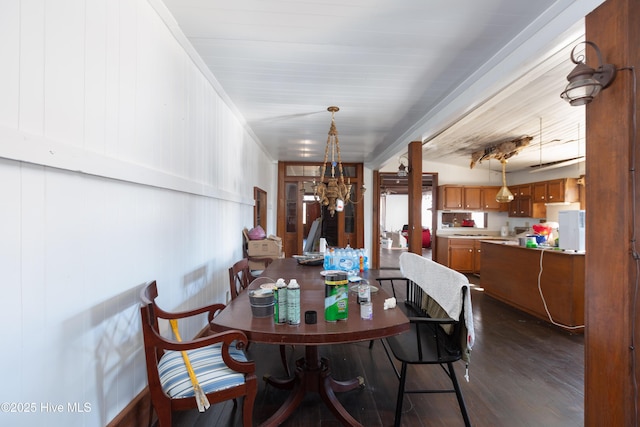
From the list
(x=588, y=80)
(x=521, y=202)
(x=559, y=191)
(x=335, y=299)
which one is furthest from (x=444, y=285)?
(x=521, y=202)

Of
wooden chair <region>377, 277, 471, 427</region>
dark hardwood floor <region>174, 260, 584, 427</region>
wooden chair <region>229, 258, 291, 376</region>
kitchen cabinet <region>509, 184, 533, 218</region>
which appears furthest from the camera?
kitchen cabinet <region>509, 184, 533, 218</region>

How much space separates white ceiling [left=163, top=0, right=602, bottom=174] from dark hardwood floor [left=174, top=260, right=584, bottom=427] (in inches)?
96.6

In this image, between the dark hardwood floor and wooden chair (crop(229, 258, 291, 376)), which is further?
wooden chair (crop(229, 258, 291, 376))

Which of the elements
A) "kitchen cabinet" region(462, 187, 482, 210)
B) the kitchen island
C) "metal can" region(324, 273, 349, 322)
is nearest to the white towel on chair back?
"metal can" region(324, 273, 349, 322)

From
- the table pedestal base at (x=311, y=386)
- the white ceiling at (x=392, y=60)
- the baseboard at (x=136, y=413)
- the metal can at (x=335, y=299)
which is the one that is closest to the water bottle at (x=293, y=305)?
the metal can at (x=335, y=299)

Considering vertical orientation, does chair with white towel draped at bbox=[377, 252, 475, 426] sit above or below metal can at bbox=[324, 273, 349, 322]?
below

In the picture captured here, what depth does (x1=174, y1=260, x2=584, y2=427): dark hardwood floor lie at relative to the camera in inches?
68.6

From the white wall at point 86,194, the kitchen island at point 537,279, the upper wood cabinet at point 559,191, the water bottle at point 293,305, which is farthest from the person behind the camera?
the upper wood cabinet at point 559,191

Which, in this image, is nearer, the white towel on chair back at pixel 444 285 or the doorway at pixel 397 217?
the white towel on chair back at pixel 444 285

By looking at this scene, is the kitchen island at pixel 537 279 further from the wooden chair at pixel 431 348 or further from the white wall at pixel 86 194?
the white wall at pixel 86 194

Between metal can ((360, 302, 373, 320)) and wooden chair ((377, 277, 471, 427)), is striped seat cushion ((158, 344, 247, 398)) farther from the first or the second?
wooden chair ((377, 277, 471, 427))

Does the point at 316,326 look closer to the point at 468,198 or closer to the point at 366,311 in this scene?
the point at 366,311

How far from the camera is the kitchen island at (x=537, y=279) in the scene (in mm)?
3082

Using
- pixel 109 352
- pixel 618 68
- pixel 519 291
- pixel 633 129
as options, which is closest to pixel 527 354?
pixel 519 291
